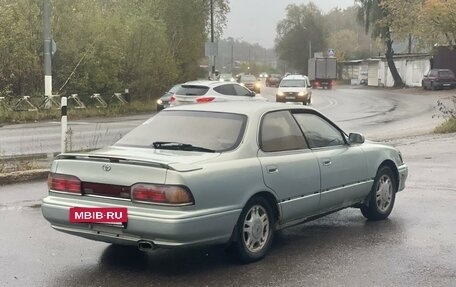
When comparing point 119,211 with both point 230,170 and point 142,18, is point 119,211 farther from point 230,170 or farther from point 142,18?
point 142,18

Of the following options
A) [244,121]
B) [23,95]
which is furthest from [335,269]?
[23,95]

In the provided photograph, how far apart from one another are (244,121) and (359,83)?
79.5 m

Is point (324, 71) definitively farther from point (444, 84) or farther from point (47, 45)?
point (47, 45)

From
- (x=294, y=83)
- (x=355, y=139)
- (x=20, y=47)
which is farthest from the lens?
(x=294, y=83)

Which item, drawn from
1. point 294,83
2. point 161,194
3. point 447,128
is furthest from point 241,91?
point 161,194

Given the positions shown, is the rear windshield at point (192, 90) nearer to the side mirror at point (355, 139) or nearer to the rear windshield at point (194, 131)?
the side mirror at point (355, 139)

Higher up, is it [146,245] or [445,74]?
[445,74]

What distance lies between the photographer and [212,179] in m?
5.38

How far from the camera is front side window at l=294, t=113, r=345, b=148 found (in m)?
6.76

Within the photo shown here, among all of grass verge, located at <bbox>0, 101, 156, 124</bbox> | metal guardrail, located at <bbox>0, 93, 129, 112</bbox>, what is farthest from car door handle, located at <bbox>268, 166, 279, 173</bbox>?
metal guardrail, located at <bbox>0, 93, 129, 112</bbox>

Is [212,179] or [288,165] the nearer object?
[212,179]

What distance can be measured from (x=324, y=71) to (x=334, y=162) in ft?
209

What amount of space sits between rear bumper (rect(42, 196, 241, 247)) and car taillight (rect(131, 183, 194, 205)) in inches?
3.8

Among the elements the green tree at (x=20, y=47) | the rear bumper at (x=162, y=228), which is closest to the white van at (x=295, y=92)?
the green tree at (x=20, y=47)
